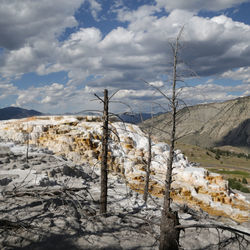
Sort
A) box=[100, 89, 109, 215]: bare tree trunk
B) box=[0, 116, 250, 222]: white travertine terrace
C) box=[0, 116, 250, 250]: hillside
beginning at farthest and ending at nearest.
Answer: box=[0, 116, 250, 222]: white travertine terrace, box=[100, 89, 109, 215]: bare tree trunk, box=[0, 116, 250, 250]: hillside

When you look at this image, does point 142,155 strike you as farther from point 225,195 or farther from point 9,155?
point 9,155

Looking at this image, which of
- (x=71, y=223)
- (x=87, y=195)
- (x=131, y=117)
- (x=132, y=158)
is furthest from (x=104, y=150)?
(x=132, y=158)

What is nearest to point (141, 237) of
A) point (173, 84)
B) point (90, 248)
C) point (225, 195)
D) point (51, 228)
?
point (90, 248)

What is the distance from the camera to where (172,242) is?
25.3 feet

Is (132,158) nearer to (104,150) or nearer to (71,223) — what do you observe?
(104,150)

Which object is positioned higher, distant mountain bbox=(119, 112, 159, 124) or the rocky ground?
distant mountain bbox=(119, 112, 159, 124)

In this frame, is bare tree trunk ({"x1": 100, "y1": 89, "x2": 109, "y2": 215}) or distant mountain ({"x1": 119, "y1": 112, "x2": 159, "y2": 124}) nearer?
distant mountain ({"x1": 119, "y1": 112, "x2": 159, "y2": 124})

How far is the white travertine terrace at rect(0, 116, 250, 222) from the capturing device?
86.8 ft

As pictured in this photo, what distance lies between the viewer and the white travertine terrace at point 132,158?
26453 millimetres

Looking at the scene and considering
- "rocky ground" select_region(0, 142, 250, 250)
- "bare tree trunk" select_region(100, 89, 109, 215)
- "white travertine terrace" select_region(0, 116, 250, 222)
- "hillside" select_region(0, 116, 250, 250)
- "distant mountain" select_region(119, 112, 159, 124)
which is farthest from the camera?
"white travertine terrace" select_region(0, 116, 250, 222)

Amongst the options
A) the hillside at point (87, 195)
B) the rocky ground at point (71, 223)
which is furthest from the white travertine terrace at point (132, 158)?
the rocky ground at point (71, 223)

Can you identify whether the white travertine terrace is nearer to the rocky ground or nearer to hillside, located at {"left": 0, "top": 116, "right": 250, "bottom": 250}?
hillside, located at {"left": 0, "top": 116, "right": 250, "bottom": 250}

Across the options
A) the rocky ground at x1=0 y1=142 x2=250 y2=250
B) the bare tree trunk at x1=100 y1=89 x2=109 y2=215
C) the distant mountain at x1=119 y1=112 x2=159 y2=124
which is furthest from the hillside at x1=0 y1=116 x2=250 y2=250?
the distant mountain at x1=119 y1=112 x2=159 y2=124

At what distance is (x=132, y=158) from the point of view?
98.8 ft
